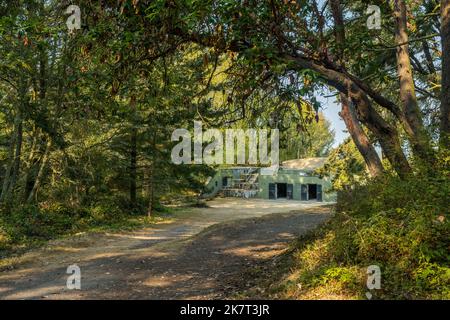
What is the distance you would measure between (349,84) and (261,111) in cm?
266

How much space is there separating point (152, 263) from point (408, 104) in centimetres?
713

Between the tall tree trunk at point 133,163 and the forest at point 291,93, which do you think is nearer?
the forest at point 291,93

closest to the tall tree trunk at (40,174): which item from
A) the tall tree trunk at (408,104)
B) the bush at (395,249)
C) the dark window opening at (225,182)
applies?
the bush at (395,249)

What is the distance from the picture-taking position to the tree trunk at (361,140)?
10.7m

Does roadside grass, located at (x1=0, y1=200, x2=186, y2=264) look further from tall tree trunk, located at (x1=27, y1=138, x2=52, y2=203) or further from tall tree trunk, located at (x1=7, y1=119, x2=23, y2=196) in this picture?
tall tree trunk, located at (x1=7, y1=119, x2=23, y2=196)

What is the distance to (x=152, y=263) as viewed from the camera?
10469 mm

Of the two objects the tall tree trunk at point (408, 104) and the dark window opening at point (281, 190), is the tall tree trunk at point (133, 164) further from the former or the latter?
the dark window opening at point (281, 190)

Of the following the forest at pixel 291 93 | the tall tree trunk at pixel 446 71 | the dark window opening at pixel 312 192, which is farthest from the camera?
the dark window opening at pixel 312 192

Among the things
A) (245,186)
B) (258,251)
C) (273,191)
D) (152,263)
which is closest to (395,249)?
(258,251)

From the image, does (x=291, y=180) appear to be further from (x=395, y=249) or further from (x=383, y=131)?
(x=395, y=249)

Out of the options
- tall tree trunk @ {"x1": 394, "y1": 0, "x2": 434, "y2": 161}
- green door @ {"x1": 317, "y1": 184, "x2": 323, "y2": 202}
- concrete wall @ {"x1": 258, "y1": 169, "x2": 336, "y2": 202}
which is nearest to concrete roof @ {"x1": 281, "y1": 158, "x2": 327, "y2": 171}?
concrete wall @ {"x1": 258, "y1": 169, "x2": 336, "y2": 202}

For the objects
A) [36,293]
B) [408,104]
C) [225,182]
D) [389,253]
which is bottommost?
[36,293]

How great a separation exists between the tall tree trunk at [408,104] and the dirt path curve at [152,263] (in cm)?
431
